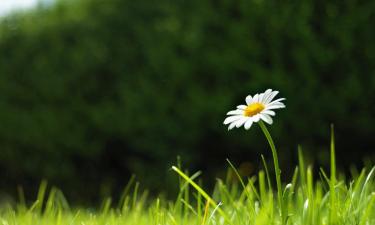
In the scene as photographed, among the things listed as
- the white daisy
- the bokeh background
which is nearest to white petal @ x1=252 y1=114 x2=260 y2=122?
the white daisy

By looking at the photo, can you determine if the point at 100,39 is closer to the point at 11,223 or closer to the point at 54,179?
the point at 54,179

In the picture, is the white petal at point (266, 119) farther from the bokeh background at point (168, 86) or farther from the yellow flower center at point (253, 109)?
the bokeh background at point (168, 86)

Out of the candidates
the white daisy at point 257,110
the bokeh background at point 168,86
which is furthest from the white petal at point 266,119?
the bokeh background at point 168,86

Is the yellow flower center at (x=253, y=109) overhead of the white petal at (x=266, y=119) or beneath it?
overhead

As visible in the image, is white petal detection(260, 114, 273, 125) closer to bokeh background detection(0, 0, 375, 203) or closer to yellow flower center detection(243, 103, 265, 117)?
yellow flower center detection(243, 103, 265, 117)

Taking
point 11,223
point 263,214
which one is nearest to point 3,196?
point 11,223

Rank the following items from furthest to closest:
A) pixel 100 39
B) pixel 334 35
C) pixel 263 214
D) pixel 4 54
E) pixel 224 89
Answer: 1. pixel 4 54
2. pixel 100 39
3. pixel 224 89
4. pixel 334 35
5. pixel 263 214

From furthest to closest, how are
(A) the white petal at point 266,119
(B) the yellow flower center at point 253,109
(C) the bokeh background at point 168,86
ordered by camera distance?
(C) the bokeh background at point 168,86 → (B) the yellow flower center at point 253,109 → (A) the white petal at point 266,119
